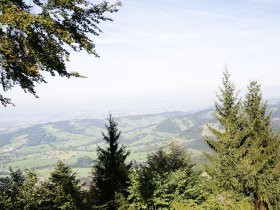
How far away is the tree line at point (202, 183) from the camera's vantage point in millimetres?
18219

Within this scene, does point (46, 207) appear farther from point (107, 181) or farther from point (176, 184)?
point (176, 184)

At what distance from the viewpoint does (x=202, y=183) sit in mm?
26938

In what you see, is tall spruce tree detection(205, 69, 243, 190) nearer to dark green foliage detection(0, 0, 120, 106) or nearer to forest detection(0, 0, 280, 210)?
forest detection(0, 0, 280, 210)

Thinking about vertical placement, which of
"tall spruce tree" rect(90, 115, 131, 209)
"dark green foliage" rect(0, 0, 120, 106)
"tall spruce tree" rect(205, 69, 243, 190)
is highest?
"dark green foliage" rect(0, 0, 120, 106)

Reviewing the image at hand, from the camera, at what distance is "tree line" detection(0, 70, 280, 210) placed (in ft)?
59.8

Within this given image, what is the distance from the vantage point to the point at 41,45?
1047cm

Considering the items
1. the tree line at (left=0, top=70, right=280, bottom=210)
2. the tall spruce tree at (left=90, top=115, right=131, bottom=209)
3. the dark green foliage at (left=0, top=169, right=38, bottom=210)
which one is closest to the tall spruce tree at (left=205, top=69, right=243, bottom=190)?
the tree line at (left=0, top=70, right=280, bottom=210)

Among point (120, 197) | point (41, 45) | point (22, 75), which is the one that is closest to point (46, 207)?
point (120, 197)

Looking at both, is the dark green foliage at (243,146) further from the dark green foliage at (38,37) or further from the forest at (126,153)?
the dark green foliage at (38,37)

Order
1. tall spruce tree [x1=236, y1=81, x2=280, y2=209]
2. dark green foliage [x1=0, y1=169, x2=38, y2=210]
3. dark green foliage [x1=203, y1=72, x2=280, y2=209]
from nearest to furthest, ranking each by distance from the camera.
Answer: dark green foliage [x1=203, y1=72, x2=280, y2=209]
dark green foliage [x1=0, y1=169, x2=38, y2=210]
tall spruce tree [x1=236, y1=81, x2=280, y2=209]

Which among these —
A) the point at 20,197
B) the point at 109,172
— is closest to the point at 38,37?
the point at 20,197

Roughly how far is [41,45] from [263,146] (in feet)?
79.8

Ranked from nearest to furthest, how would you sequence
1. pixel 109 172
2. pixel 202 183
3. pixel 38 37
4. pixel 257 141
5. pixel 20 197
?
1. pixel 38 37
2. pixel 20 197
3. pixel 202 183
4. pixel 257 141
5. pixel 109 172

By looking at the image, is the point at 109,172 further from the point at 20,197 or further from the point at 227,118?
the point at 227,118
